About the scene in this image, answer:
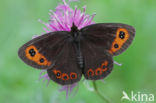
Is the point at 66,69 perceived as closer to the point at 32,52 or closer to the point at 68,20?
the point at 32,52

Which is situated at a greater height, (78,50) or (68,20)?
(68,20)

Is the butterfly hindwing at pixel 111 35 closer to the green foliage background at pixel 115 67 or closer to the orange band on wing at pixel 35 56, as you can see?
the orange band on wing at pixel 35 56

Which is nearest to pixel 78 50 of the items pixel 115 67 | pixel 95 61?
pixel 95 61

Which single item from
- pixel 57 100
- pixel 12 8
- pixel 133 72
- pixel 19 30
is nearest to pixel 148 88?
pixel 133 72

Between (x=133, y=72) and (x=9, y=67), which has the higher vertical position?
(x=9, y=67)

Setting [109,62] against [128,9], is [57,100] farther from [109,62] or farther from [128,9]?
[128,9]

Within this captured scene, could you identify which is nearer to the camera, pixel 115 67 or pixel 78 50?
pixel 78 50
